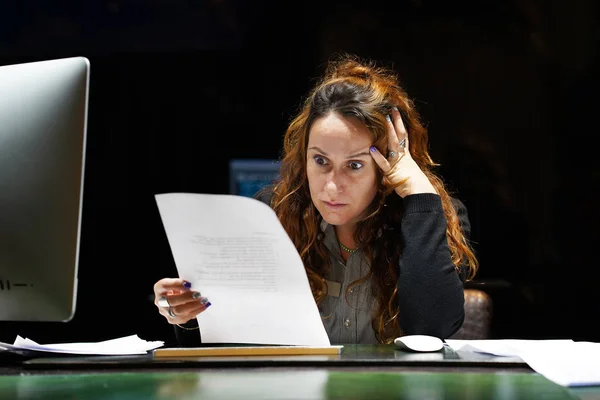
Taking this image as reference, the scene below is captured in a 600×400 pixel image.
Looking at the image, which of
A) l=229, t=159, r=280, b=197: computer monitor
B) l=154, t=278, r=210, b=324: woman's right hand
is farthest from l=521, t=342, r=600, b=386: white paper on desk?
l=229, t=159, r=280, b=197: computer monitor

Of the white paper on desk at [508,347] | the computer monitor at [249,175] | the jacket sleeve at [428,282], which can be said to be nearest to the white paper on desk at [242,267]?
the white paper on desk at [508,347]

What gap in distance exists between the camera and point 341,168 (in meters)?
1.69

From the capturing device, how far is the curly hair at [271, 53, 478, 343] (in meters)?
1.74

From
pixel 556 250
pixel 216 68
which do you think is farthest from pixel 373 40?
pixel 556 250

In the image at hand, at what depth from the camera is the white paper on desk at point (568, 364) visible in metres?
1.00

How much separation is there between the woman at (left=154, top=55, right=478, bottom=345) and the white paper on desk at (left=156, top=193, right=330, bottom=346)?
1.09ft

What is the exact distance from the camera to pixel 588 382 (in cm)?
100

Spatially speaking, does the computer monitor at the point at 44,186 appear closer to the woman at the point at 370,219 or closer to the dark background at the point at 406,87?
the woman at the point at 370,219

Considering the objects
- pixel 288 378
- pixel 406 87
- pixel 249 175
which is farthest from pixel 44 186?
pixel 406 87

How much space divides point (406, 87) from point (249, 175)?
1059 mm

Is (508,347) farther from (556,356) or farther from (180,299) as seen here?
(180,299)

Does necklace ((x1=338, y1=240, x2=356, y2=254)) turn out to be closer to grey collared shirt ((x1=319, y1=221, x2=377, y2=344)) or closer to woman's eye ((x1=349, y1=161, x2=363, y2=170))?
grey collared shirt ((x1=319, y1=221, x2=377, y2=344))

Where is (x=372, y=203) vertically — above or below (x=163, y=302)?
above

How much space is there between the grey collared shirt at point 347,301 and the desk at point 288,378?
45cm
